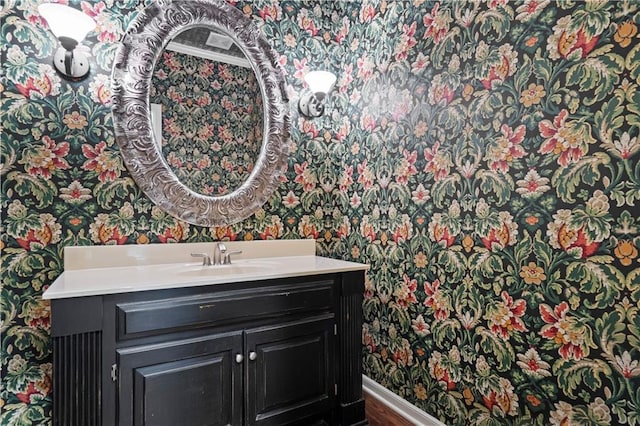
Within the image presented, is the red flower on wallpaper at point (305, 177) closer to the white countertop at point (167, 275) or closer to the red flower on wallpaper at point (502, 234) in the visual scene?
the white countertop at point (167, 275)

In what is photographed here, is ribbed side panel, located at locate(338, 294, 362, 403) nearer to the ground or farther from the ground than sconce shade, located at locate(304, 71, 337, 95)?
nearer to the ground

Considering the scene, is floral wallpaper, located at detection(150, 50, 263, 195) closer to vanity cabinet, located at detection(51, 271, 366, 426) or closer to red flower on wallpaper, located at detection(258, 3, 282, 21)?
red flower on wallpaper, located at detection(258, 3, 282, 21)

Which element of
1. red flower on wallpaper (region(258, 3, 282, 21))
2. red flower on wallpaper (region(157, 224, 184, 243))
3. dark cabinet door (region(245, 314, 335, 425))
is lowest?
dark cabinet door (region(245, 314, 335, 425))

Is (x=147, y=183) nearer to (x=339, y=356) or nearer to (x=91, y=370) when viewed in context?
(x=91, y=370)

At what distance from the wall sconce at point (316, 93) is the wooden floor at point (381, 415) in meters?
1.83

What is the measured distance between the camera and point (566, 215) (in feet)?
4.07

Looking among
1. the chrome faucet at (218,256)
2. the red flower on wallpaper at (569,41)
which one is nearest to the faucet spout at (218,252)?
the chrome faucet at (218,256)

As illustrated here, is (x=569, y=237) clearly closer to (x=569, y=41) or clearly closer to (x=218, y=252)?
(x=569, y=41)

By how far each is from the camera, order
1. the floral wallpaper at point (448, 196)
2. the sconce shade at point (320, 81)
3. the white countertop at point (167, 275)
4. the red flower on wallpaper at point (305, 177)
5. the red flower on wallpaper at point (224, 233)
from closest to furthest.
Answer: the floral wallpaper at point (448, 196) → the white countertop at point (167, 275) → the red flower on wallpaper at point (224, 233) → the sconce shade at point (320, 81) → the red flower on wallpaper at point (305, 177)

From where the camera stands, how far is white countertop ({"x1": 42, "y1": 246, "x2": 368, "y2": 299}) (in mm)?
1279

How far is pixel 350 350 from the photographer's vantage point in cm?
182

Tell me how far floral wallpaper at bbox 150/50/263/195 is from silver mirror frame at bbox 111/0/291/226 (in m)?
0.05

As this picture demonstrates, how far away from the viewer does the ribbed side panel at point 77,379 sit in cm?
121

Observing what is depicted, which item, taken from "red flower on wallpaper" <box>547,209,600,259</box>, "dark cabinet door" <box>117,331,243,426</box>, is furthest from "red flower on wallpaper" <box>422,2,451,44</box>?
"dark cabinet door" <box>117,331,243,426</box>
